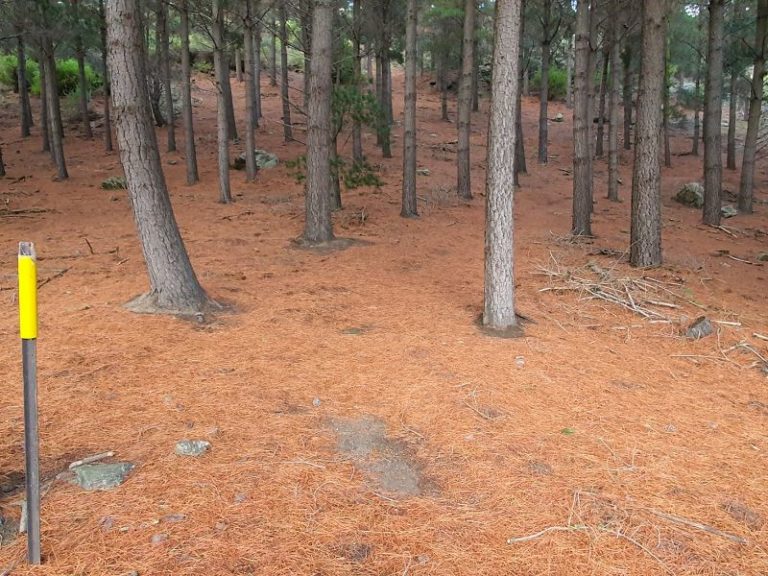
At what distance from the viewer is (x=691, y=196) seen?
17094 mm

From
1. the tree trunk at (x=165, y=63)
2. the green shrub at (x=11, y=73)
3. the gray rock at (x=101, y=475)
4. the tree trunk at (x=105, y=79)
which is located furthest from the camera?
the green shrub at (x=11, y=73)

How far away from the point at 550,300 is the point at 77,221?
9700mm

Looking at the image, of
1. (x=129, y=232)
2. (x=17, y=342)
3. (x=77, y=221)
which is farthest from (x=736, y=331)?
(x=77, y=221)

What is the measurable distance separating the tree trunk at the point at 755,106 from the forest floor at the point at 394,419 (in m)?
8.73

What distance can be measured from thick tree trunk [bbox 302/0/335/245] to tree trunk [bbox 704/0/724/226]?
8860 millimetres

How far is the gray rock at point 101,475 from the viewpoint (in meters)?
2.96

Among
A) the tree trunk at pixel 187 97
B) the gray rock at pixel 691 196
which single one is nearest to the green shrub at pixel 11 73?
the tree trunk at pixel 187 97

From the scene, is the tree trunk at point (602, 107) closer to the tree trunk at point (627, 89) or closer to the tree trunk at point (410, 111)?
the tree trunk at point (627, 89)

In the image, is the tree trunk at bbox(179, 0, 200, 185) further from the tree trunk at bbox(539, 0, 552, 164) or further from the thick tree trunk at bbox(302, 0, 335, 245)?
the tree trunk at bbox(539, 0, 552, 164)

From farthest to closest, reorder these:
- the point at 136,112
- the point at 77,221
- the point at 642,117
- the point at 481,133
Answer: the point at 481,133, the point at 77,221, the point at 642,117, the point at 136,112

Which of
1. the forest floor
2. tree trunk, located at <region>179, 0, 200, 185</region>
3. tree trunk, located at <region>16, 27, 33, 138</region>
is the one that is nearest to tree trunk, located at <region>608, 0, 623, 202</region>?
the forest floor

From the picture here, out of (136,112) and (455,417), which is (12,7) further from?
(455,417)

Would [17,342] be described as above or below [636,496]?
above

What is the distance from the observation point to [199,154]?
63.3 feet
